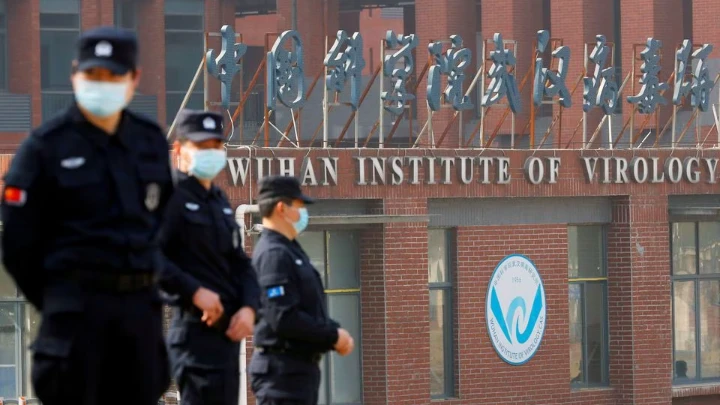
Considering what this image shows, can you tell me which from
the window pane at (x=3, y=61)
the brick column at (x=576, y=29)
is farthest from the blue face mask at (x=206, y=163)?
the window pane at (x=3, y=61)

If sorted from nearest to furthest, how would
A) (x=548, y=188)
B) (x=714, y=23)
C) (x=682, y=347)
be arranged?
(x=548, y=188), (x=682, y=347), (x=714, y=23)

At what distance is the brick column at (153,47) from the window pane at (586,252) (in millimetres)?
27308

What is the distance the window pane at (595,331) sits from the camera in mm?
25641

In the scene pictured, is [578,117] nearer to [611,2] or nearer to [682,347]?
[611,2]

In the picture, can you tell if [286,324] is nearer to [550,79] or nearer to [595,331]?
[595,331]

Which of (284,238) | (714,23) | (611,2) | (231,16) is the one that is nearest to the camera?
(284,238)

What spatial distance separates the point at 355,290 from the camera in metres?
23.1

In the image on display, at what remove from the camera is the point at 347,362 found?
23.2 m

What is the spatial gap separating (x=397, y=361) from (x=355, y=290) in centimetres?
117

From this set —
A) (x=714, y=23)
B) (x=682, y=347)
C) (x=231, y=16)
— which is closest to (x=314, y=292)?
(x=682, y=347)

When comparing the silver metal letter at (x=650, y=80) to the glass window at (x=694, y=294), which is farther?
the silver metal letter at (x=650, y=80)

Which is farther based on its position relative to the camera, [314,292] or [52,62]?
[52,62]

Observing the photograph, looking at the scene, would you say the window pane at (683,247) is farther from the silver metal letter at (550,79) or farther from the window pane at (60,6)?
the window pane at (60,6)

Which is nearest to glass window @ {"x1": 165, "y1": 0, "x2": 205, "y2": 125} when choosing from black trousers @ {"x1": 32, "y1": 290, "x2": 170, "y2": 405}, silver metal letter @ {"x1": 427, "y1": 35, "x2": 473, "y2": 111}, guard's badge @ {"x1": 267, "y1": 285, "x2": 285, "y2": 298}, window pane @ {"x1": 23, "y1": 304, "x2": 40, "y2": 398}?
silver metal letter @ {"x1": 427, "y1": 35, "x2": 473, "y2": 111}
